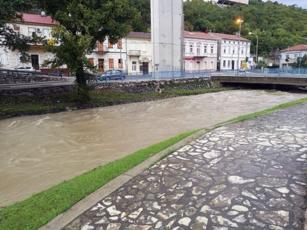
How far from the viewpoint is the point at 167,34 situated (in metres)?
Result: 37.4

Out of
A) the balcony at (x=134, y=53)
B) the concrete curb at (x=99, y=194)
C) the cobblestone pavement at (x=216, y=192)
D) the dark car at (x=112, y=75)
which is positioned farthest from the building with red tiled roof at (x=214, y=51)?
the concrete curb at (x=99, y=194)

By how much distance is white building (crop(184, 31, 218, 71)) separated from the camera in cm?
5265

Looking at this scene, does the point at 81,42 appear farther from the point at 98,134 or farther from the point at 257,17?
the point at 257,17

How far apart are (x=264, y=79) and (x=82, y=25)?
24.4 metres

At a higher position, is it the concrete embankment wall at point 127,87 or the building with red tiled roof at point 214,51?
the building with red tiled roof at point 214,51

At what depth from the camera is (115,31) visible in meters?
19.7

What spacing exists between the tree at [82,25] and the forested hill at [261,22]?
148ft

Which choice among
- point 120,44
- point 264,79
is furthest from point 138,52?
point 264,79

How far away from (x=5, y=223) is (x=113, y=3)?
17000 millimetres

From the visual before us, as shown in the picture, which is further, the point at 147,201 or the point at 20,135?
the point at 20,135

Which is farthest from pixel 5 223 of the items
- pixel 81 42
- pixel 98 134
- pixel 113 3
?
pixel 113 3

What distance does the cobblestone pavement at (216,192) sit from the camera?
454cm

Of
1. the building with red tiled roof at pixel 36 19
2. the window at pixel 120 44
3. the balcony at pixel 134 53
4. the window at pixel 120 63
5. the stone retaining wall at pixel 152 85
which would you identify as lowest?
the stone retaining wall at pixel 152 85

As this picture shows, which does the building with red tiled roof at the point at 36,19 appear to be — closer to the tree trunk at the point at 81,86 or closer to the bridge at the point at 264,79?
the tree trunk at the point at 81,86
